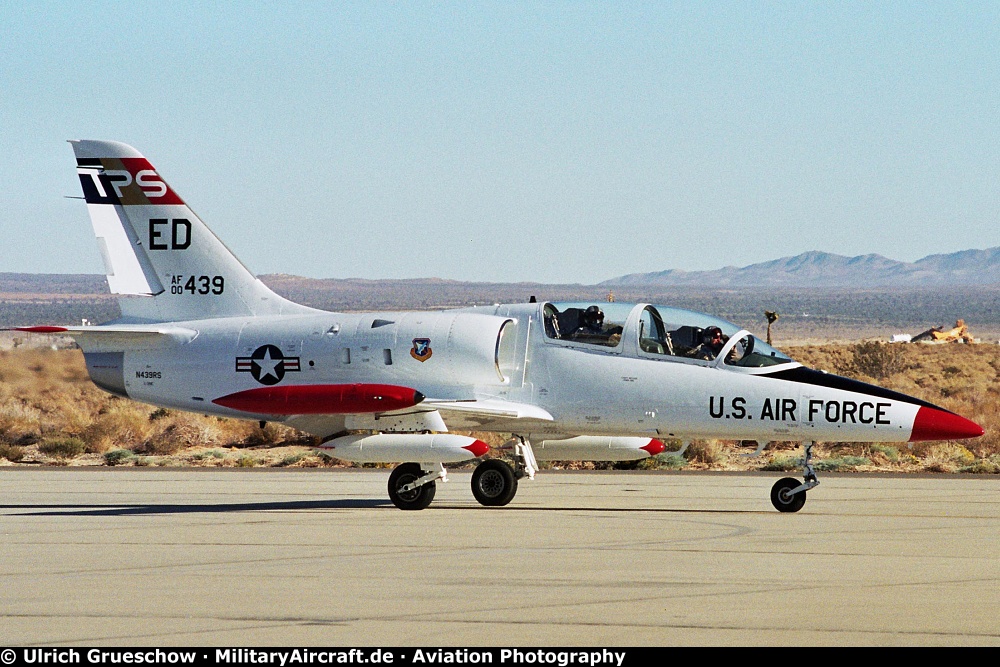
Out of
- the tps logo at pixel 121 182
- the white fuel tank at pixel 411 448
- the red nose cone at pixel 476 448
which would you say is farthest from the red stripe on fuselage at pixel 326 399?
the tps logo at pixel 121 182

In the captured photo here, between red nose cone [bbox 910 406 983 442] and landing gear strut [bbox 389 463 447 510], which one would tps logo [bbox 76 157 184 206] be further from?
red nose cone [bbox 910 406 983 442]

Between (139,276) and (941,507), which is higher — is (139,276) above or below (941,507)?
above

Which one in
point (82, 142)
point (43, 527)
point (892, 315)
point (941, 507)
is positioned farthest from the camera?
point (892, 315)

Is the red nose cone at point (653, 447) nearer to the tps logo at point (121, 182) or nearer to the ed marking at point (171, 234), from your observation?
the ed marking at point (171, 234)

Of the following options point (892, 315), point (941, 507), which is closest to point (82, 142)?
point (941, 507)

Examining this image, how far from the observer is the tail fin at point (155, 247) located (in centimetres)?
2036

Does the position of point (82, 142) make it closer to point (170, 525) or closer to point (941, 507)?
point (170, 525)

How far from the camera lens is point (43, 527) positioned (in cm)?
1603

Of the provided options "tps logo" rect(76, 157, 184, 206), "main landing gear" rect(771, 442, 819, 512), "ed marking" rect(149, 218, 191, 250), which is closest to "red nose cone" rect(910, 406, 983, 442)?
"main landing gear" rect(771, 442, 819, 512)

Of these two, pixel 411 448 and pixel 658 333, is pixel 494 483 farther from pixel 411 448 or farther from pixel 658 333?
pixel 658 333

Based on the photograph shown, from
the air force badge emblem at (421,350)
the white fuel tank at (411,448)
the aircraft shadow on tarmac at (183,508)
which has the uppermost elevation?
the air force badge emblem at (421,350)

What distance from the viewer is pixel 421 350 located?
1866cm

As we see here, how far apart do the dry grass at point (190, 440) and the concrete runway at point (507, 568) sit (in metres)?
5.51

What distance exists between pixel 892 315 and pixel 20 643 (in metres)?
150
